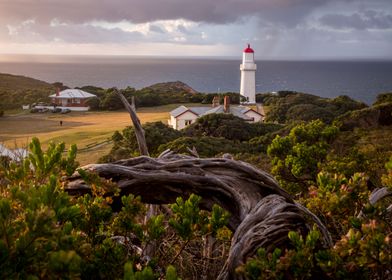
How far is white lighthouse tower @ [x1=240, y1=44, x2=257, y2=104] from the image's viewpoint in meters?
64.8

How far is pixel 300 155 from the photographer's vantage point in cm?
735

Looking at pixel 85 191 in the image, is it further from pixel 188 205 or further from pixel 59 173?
pixel 188 205

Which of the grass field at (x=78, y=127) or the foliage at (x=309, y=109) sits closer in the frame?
the grass field at (x=78, y=127)

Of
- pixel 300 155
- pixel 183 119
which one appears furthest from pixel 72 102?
pixel 300 155

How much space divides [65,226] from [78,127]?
143 feet

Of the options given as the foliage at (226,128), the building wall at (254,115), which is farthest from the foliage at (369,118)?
the building wall at (254,115)

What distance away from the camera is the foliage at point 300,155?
290 inches

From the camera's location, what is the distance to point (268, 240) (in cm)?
341

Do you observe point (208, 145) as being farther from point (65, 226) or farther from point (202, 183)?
point (65, 226)

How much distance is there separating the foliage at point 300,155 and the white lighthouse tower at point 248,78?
175 ft

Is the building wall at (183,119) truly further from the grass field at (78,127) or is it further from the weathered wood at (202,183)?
the weathered wood at (202,183)

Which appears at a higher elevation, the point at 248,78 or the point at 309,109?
the point at 248,78

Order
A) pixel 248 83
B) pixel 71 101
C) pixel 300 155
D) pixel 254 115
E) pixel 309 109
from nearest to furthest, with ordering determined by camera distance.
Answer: pixel 300 155 < pixel 309 109 < pixel 254 115 < pixel 71 101 < pixel 248 83

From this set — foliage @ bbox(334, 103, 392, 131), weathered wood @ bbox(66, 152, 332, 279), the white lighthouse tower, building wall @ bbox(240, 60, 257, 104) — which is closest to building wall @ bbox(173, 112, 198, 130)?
foliage @ bbox(334, 103, 392, 131)
